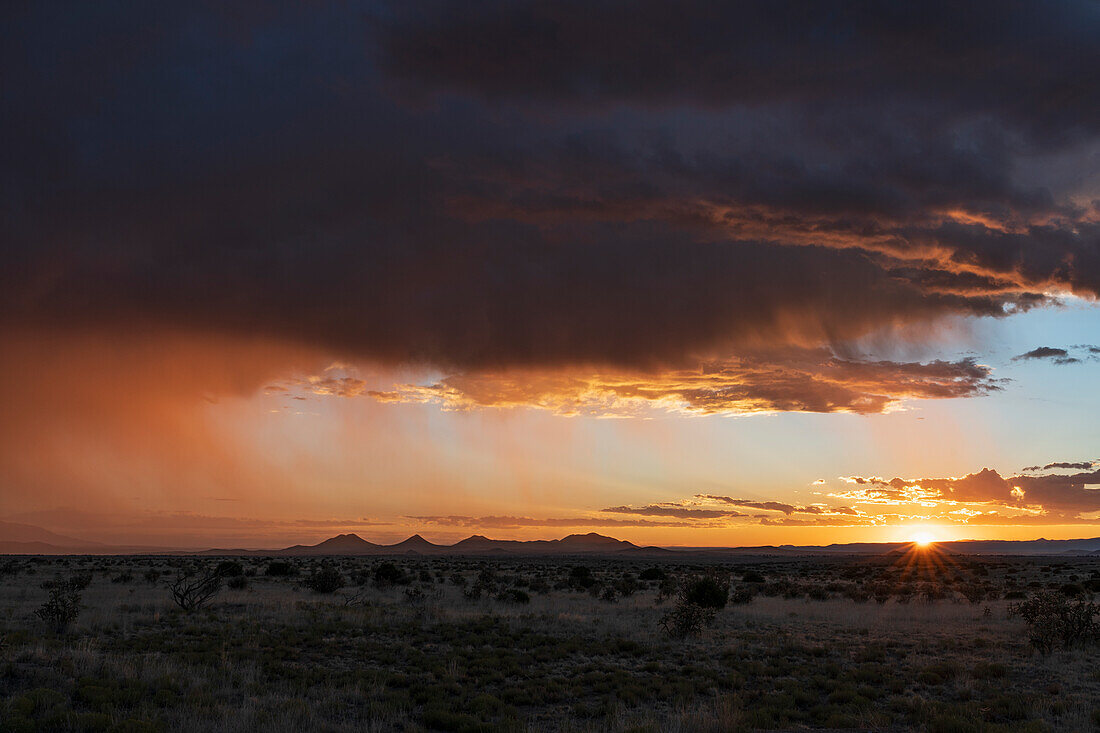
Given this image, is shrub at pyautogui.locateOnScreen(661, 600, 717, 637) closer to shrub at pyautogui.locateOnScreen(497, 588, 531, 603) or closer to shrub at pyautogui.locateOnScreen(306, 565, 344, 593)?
shrub at pyautogui.locateOnScreen(497, 588, 531, 603)

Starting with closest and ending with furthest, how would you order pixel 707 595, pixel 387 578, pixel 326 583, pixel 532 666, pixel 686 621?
1. pixel 532 666
2. pixel 686 621
3. pixel 707 595
4. pixel 326 583
5. pixel 387 578

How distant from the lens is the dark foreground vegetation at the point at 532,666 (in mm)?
13102

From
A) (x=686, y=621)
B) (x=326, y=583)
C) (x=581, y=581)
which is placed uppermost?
(x=686, y=621)

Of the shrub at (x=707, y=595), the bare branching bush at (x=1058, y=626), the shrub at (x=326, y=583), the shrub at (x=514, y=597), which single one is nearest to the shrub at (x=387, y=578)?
the shrub at (x=326, y=583)

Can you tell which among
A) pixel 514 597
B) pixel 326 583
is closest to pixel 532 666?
pixel 514 597

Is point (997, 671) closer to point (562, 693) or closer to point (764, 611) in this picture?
point (562, 693)

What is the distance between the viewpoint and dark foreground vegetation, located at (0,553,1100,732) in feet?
43.0

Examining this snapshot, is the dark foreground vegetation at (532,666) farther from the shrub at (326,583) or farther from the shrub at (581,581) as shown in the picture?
the shrub at (581,581)

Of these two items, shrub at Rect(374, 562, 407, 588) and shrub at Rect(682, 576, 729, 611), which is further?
shrub at Rect(374, 562, 407, 588)

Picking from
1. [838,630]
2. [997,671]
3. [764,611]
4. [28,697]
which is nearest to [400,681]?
[28,697]

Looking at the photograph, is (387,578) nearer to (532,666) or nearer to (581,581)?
(581,581)

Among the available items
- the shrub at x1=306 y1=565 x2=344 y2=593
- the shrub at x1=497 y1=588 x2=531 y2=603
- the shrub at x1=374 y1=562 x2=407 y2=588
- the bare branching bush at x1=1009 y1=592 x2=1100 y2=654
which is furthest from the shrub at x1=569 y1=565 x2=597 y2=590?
the bare branching bush at x1=1009 y1=592 x2=1100 y2=654

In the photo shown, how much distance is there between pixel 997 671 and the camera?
705 inches

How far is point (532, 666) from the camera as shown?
746 inches
